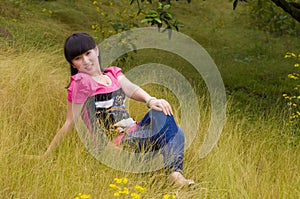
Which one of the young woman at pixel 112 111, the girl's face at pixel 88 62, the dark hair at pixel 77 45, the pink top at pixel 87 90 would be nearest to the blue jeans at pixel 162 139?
the young woman at pixel 112 111

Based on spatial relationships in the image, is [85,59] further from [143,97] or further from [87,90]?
[143,97]

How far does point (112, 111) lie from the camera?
3.58 meters

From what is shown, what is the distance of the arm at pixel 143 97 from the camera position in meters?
3.30

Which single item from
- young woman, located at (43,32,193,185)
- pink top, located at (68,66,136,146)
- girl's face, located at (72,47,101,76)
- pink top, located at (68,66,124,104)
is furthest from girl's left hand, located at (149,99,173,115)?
girl's face, located at (72,47,101,76)

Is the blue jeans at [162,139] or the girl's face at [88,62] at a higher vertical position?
the girl's face at [88,62]

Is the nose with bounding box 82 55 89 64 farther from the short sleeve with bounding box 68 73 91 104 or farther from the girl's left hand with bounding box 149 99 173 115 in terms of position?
the girl's left hand with bounding box 149 99 173 115

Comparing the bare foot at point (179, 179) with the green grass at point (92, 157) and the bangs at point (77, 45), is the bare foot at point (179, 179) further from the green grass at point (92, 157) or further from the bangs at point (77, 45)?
the bangs at point (77, 45)

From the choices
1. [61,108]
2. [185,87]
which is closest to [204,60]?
[185,87]

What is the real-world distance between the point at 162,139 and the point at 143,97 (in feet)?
1.23

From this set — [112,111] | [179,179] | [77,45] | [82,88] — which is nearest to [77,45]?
[77,45]

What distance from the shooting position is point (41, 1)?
1330 centimetres

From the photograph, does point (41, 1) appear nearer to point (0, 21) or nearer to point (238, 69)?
point (0, 21)

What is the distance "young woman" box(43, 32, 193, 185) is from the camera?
11.0 ft

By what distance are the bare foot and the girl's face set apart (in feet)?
3.15
